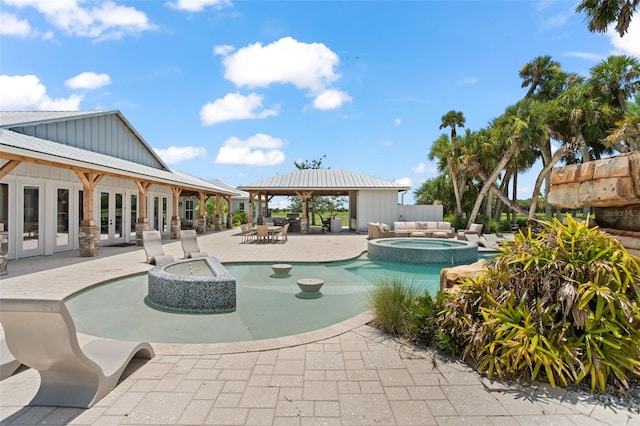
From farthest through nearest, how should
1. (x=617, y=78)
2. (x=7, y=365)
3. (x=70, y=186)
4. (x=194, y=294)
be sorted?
(x=617, y=78) → (x=70, y=186) → (x=194, y=294) → (x=7, y=365)

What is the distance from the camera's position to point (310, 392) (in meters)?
2.77

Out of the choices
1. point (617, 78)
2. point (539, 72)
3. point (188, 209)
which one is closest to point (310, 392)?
point (617, 78)

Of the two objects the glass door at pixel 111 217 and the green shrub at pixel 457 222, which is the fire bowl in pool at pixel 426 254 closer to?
the glass door at pixel 111 217

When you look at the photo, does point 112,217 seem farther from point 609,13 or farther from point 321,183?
point 609,13

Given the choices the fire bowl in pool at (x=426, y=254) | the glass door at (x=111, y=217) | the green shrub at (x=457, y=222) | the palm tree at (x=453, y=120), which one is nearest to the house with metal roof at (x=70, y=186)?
the glass door at (x=111, y=217)

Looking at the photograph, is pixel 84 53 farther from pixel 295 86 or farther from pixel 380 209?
pixel 380 209

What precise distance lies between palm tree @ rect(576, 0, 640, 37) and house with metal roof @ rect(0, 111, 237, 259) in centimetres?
1562

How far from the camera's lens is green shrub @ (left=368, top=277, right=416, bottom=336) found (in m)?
4.06

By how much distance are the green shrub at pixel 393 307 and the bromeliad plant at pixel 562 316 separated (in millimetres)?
717

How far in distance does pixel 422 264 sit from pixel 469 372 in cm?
769

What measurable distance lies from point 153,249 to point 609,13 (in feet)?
48.4

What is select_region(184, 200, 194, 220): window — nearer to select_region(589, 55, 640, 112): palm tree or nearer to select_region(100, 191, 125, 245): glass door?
select_region(100, 191, 125, 245): glass door

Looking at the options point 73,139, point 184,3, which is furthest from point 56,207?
point 184,3

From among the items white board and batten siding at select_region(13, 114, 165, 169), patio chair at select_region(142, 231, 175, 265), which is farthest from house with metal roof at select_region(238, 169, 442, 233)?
patio chair at select_region(142, 231, 175, 265)
